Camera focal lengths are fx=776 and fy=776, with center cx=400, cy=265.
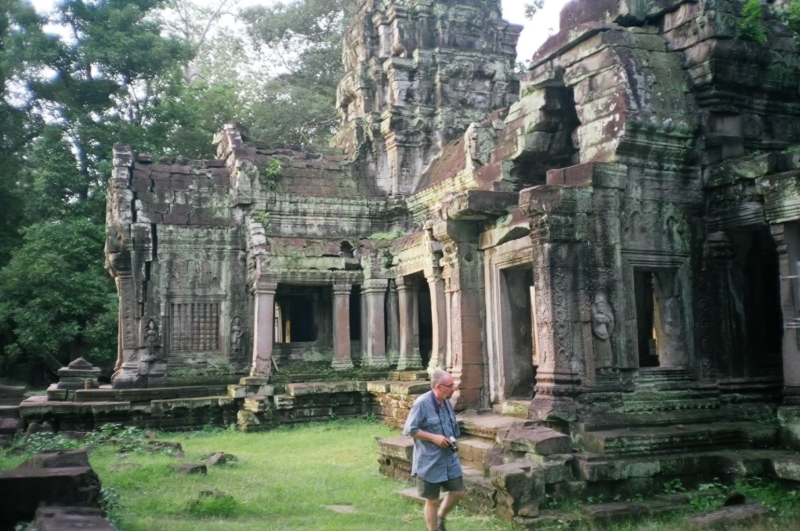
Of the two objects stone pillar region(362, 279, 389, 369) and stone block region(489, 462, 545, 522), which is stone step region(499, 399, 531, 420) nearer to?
stone block region(489, 462, 545, 522)

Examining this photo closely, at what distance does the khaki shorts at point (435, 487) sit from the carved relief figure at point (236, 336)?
40.1ft

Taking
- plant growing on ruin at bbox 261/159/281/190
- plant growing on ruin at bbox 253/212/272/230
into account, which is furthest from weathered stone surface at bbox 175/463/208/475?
plant growing on ruin at bbox 261/159/281/190

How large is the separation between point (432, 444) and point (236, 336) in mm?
12330

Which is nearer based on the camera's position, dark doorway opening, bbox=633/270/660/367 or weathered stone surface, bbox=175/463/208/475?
weathered stone surface, bbox=175/463/208/475

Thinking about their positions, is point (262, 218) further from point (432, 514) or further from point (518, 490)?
point (432, 514)

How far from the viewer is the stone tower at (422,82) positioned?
63.7ft

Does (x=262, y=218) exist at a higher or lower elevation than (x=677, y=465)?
higher

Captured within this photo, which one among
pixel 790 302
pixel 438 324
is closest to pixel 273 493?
pixel 790 302

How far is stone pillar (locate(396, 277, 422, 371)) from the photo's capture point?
1717cm

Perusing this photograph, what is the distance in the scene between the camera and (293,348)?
18469 millimetres

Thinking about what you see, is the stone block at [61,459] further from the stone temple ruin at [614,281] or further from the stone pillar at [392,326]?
the stone pillar at [392,326]

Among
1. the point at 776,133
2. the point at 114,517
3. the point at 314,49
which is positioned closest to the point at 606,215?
the point at 776,133

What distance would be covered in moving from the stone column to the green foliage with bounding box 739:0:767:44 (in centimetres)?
1054

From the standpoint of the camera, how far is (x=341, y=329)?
17.6m
